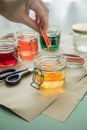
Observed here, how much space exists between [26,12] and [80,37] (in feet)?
0.64

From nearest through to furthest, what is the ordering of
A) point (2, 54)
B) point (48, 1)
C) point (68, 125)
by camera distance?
point (68, 125), point (2, 54), point (48, 1)

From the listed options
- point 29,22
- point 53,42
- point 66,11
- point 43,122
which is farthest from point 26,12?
point 66,11

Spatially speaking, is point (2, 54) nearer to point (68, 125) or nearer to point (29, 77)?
point (29, 77)

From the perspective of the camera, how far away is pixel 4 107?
0.53 m

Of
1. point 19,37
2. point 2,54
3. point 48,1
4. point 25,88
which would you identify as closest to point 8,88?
point 25,88

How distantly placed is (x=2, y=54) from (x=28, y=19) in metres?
0.14

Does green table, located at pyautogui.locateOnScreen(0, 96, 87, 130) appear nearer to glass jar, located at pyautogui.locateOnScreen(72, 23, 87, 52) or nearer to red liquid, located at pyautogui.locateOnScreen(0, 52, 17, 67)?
red liquid, located at pyautogui.locateOnScreen(0, 52, 17, 67)

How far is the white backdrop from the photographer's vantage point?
140 cm

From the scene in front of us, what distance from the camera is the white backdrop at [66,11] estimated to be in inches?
55.2

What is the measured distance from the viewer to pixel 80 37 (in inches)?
31.8

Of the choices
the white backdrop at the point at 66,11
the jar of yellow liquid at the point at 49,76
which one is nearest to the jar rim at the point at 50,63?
the jar of yellow liquid at the point at 49,76

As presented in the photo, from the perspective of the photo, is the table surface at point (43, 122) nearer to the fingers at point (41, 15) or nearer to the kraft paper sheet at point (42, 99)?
the kraft paper sheet at point (42, 99)

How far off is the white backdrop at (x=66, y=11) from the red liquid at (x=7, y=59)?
0.67m

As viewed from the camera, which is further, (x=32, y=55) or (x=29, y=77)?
(x=32, y=55)
